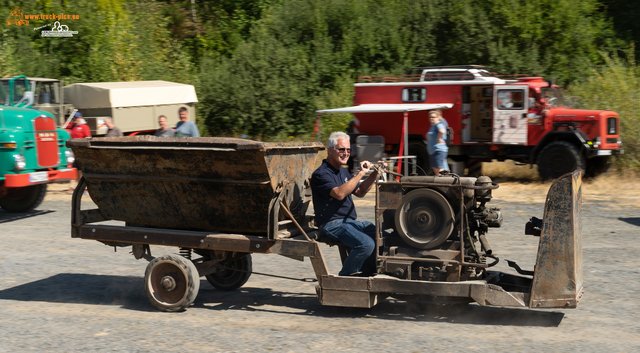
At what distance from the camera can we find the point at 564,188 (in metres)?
5.32

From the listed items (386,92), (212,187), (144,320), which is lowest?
(144,320)

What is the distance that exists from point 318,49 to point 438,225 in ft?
69.9

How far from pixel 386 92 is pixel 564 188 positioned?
12.7 m

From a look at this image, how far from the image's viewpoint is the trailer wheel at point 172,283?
617 cm

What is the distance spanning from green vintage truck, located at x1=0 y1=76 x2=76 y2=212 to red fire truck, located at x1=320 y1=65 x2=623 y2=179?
6652mm

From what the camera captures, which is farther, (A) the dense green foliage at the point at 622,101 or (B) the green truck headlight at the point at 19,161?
→ (A) the dense green foliage at the point at 622,101

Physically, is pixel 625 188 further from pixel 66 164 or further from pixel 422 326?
pixel 66 164

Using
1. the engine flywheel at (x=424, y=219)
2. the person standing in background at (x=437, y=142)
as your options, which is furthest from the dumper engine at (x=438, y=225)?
the person standing in background at (x=437, y=142)

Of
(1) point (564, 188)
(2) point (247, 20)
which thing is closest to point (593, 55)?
(2) point (247, 20)

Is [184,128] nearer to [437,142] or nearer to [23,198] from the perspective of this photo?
[23,198]

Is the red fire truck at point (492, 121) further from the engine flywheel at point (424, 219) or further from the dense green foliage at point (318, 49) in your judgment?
the engine flywheel at point (424, 219)

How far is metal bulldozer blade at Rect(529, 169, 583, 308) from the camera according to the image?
5309 millimetres

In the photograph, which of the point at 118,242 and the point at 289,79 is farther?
the point at 289,79

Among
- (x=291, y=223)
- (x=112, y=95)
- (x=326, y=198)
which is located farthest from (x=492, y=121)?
(x=326, y=198)
